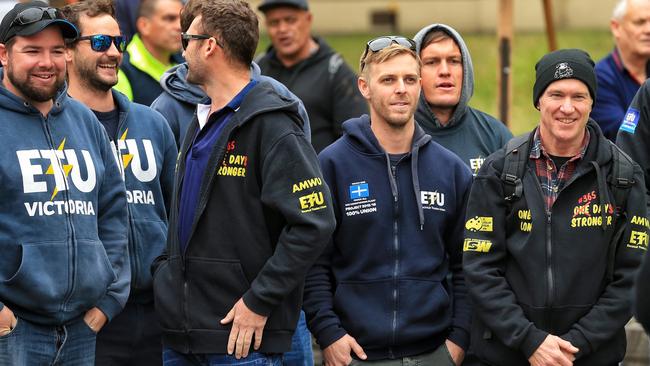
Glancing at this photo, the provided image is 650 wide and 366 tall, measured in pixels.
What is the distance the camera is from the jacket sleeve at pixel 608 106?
716cm

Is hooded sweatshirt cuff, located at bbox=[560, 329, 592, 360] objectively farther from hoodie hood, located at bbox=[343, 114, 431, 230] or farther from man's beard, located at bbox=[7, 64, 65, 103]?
man's beard, located at bbox=[7, 64, 65, 103]

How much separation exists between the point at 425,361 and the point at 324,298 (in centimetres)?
56

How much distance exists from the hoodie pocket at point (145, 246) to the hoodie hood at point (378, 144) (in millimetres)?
1099

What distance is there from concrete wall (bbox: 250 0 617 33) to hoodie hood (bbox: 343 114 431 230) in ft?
46.5

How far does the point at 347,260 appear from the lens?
5.51 meters

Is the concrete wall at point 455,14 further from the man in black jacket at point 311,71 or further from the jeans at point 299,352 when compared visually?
the jeans at point 299,352

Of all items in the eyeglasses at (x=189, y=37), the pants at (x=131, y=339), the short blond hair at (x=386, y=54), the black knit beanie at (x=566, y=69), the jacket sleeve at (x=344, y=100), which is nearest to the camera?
the eyeglasses at (x=189, y=37)

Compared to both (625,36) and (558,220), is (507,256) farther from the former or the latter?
(625,36)

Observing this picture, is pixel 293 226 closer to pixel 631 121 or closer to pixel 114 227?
pixel 114 227

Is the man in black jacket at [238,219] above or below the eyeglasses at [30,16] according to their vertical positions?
below

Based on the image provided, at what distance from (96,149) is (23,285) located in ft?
2.65

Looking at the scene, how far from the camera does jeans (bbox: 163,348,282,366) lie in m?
4.85

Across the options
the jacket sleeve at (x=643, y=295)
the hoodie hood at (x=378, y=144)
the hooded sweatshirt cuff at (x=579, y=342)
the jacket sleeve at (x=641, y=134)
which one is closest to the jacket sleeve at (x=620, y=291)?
the hooded sweatshirt cuff at (x=579, y=342)

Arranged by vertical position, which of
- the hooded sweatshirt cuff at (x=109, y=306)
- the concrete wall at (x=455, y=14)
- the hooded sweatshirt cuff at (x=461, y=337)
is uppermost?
the hooded sweatshirt cuff at (x=109, y=306)
